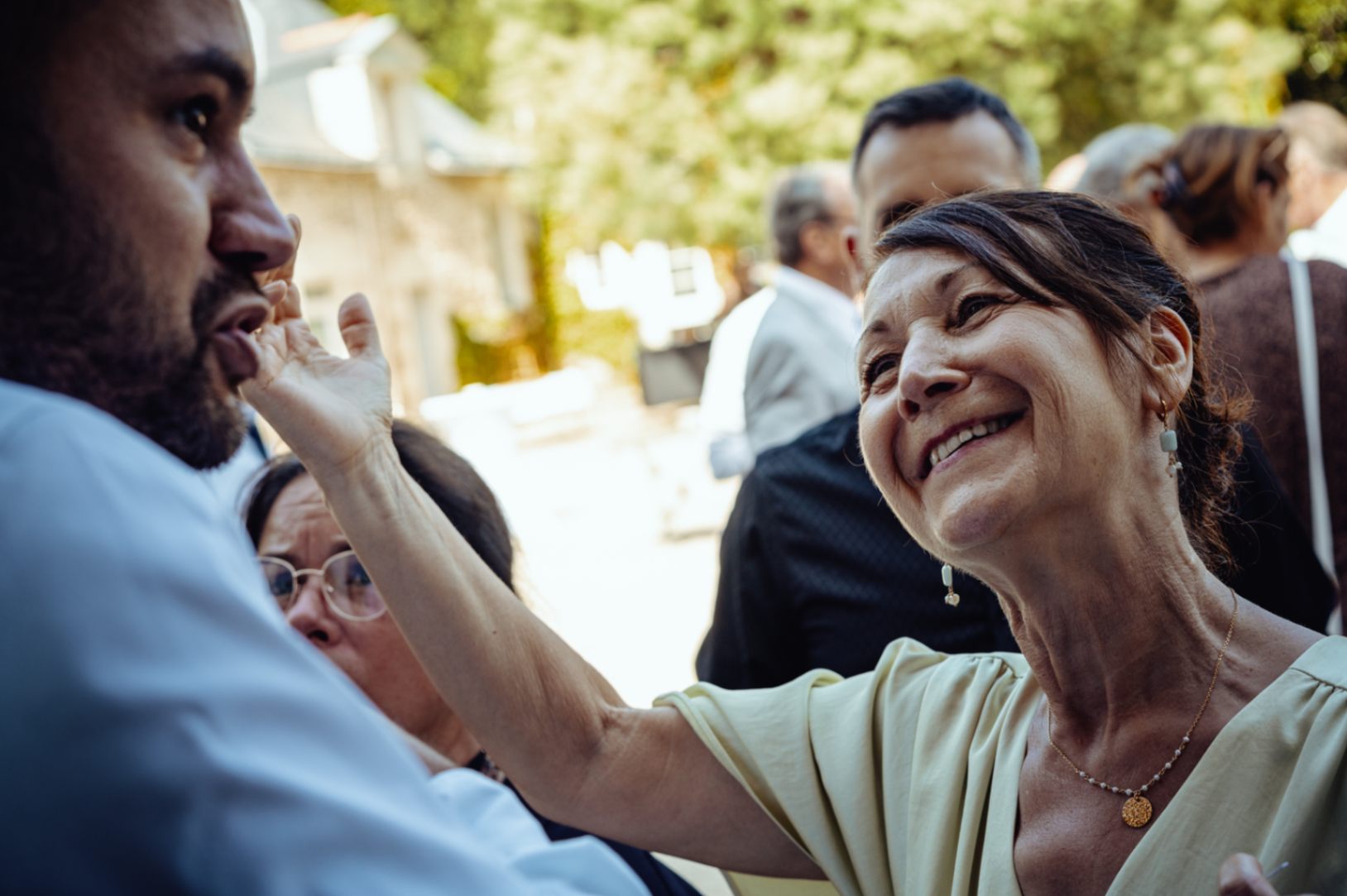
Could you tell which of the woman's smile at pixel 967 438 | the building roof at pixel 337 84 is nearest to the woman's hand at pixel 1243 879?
the woman's smile at pixel 967 438

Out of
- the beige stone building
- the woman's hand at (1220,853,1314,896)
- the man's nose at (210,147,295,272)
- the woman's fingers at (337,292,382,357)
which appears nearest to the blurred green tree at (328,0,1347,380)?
the beige stone building

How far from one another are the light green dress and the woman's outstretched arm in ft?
0.26

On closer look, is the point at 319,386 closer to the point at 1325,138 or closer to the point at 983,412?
the point at 983,412

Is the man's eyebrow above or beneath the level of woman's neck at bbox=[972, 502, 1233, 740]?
above

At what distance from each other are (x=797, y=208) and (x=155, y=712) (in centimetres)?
505

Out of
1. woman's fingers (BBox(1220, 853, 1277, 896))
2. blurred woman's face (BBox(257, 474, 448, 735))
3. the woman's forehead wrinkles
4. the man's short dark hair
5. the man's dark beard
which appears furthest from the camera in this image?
the man's short dark hair

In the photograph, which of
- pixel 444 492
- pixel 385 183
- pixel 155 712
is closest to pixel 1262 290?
pixel 444 492

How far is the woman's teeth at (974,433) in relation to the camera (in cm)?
188

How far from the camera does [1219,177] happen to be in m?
3.57

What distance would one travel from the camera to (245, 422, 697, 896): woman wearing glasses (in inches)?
94.0

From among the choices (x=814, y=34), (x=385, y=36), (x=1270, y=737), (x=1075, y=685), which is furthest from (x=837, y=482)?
(x=385, y=36)

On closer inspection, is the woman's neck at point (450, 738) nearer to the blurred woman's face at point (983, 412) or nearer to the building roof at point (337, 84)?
the blurred woman's face at point (983, 412)

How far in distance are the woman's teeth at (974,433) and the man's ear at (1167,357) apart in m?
0.23

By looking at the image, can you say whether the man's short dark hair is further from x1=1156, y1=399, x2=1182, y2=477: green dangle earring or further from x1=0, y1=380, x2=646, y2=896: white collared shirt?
x1=0, y1=380, x2=646, y2=896: white collared shirt
